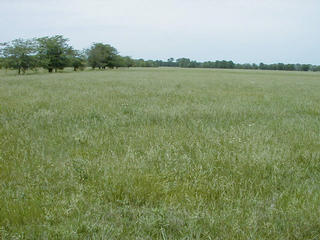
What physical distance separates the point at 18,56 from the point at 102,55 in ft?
153

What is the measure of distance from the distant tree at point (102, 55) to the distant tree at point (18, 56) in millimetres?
40301

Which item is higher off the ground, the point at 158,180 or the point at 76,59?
the point at 76,59

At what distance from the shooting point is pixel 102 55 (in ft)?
315

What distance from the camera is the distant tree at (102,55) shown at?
94.2 meters

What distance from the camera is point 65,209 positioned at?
2.86 m

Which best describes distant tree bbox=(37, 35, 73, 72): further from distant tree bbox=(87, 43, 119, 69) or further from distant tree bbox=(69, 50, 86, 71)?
distant tree bbox=(87, 43, 119, 69)

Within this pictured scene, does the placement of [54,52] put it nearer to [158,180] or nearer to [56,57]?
[56,57]

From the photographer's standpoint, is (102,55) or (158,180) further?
(102,55)

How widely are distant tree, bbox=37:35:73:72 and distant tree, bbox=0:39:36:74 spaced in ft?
23.7

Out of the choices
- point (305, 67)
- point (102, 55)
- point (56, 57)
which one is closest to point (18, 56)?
point (56, 57)

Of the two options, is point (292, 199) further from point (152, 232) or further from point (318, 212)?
point (152, 232)

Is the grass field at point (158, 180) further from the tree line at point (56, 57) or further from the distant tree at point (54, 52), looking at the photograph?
the distant tree at point (54, 52)

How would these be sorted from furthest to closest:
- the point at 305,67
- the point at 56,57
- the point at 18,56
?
1. the point at 305,67
2. the point at 56,57
3. the point at 18,56

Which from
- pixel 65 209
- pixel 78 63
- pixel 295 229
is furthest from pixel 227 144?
pixel 78 63
